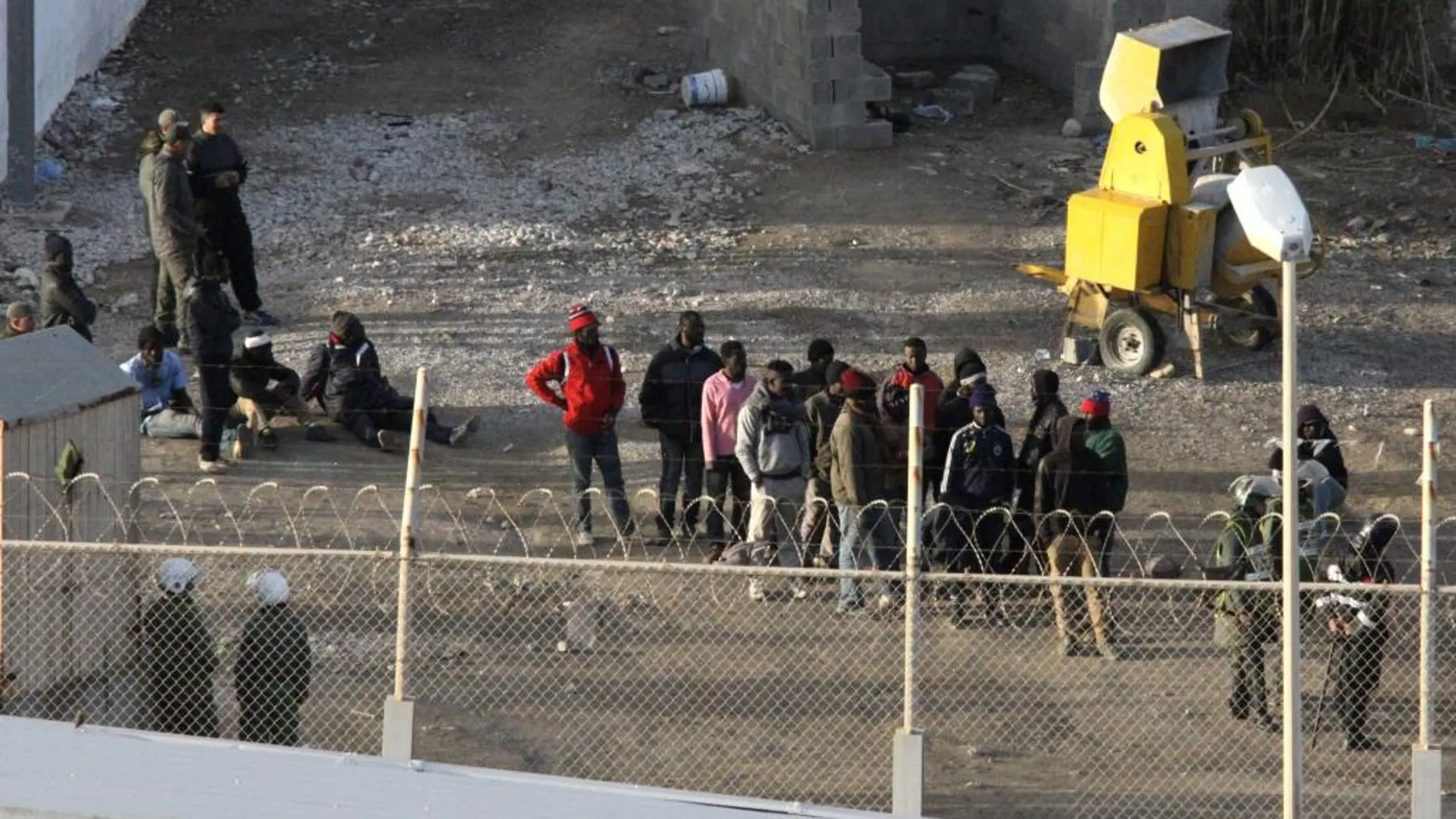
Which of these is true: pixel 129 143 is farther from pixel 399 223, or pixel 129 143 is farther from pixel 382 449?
pixel 382 449

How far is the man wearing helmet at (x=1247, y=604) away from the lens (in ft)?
39.5

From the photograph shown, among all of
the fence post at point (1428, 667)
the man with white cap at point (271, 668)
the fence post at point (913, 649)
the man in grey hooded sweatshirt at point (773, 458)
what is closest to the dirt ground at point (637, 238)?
the man in grey hooded sweatshirt at point (773, 458)

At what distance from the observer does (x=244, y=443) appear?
14.9m

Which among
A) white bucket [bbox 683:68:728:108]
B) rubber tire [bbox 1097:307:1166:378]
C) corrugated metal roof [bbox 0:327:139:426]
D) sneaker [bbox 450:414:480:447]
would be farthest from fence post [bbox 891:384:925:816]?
white bucket [bbox 683:68:728:108]

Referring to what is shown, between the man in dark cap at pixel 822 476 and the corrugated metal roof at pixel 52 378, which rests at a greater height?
the corrugated metal roof at pixel 52 378

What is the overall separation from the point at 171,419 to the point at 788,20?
7.05 m

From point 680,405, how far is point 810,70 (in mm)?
6611

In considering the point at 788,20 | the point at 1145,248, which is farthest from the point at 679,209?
the point at 1145,248

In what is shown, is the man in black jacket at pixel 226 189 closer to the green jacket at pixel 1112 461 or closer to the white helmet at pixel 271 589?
the white helmet at pixel 271 589

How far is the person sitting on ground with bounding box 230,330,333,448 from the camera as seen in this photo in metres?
15.1

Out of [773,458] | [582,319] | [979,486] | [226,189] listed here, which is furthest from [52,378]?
[226,189]

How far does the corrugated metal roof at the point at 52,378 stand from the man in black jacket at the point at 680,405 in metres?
2.98

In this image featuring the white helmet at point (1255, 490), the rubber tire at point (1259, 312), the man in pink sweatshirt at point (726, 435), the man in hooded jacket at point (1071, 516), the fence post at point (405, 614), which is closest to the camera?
the fence post at point (405, 614)

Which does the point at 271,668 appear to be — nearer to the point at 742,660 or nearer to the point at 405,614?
the point at 405,614
